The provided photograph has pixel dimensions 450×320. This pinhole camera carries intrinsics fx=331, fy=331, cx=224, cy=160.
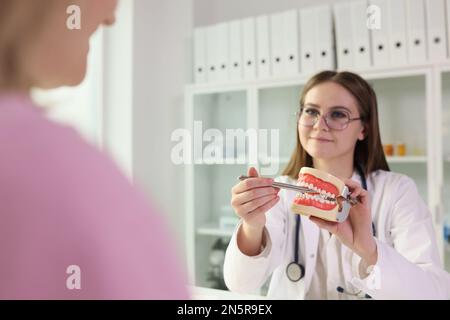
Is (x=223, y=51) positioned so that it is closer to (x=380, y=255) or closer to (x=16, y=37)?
(x=380, y=255)

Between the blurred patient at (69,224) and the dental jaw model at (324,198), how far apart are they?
0.30 metres

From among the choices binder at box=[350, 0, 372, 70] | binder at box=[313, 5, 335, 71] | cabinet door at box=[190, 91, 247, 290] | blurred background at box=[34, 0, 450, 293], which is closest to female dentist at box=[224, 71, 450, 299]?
cabinet door at box=[190, 91, 247, 290]

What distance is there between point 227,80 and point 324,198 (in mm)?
737

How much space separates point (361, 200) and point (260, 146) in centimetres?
29

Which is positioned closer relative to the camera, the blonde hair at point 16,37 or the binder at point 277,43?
the blonde hair at point 16,37

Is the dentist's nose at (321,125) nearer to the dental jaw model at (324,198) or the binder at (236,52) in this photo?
the dental jaw model at (324,198)

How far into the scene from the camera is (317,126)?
0.46 m

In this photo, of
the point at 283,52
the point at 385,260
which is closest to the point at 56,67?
the point at 385,260

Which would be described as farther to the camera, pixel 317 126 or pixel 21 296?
pixel 317 126

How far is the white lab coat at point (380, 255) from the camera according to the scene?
0.45 meters

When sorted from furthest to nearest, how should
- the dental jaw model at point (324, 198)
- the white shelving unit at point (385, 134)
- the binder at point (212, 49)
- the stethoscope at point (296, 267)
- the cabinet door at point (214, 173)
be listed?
the binder at point (212, 49) → the white shelving unit at point (385, 134) → the cabinet door at point (214, 173) → the stethoscope at point (296, 267) → the dental jaw model at point (324, 198)

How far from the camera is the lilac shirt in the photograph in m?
0.13

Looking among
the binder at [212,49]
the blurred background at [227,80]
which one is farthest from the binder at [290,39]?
the binder at [212,49]

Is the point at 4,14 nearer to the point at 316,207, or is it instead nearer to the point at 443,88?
the point at 316,207
